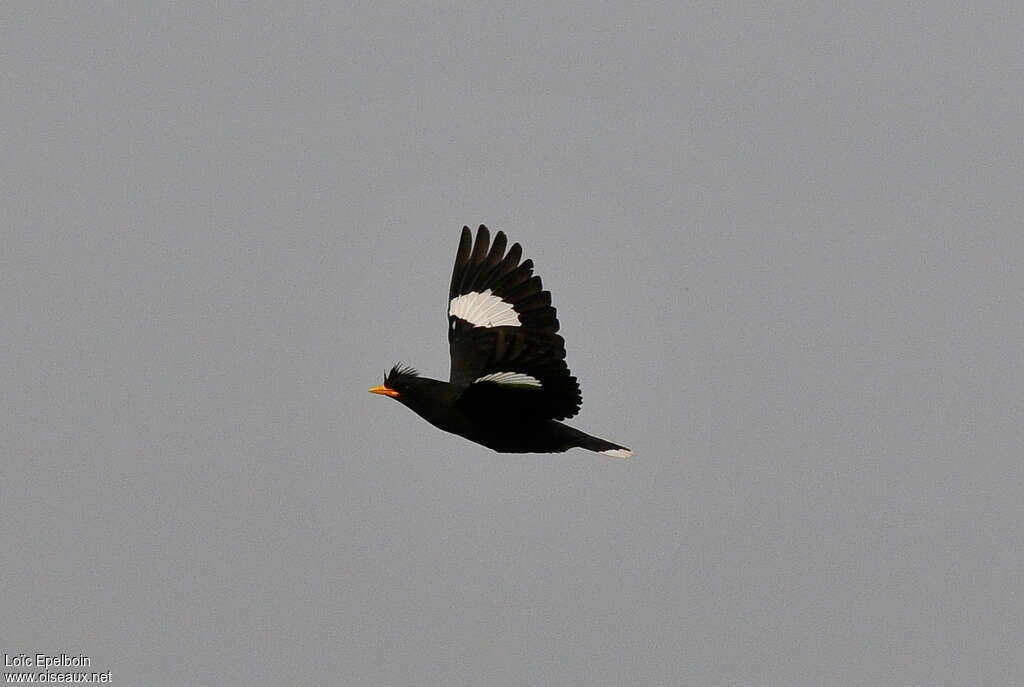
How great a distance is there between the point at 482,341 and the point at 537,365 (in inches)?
70.3

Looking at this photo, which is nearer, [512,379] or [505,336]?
[512,379]

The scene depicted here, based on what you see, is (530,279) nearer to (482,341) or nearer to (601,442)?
(482,341)

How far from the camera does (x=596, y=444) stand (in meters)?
20.0

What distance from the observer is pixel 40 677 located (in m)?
31.9

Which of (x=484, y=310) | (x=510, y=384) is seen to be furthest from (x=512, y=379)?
(x=484, y=310)

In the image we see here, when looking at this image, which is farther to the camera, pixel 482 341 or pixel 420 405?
pixel 482 341

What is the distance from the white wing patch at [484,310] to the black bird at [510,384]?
0.04 ft

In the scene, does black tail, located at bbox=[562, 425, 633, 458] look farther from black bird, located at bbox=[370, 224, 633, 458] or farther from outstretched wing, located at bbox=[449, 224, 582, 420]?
outstretched wing, located at bbox=[449, 224, 582, 420]

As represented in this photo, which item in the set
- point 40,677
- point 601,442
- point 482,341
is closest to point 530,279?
point 482,341

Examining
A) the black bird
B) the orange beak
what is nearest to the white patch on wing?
the black bird

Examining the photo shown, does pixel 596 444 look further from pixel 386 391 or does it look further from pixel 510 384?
pixel 386 391

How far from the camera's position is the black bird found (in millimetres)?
19078

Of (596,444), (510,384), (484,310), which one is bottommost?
(596,444)

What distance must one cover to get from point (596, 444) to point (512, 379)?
1539mm
